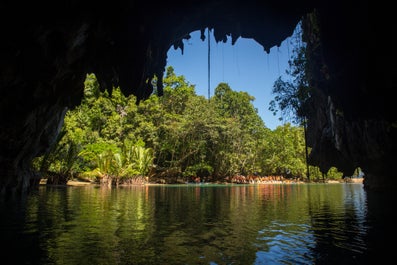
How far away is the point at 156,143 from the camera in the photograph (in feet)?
181

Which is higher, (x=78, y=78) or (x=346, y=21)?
(x=346, y=21)

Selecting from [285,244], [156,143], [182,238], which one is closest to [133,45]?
[182,238]

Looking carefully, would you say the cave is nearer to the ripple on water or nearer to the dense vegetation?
the ripple on water

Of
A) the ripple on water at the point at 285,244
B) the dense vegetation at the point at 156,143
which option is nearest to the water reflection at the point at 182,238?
the ripple on water at the point at 285,244

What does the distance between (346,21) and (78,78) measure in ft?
38.7

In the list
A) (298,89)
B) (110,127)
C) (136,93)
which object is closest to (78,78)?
(136,93)

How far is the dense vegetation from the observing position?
4322 centimetres

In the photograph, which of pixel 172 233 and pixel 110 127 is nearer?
pixel 172 233

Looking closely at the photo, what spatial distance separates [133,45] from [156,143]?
43367mm

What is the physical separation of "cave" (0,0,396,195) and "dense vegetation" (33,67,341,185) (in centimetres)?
2195

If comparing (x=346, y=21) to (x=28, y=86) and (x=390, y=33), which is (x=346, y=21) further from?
(x=28, y=86)

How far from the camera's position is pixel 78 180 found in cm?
4722

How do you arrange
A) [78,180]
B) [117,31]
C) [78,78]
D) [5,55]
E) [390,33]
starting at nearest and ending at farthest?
1. [5,55]
2. [390,33]
3. [117,31]
4. [78,78]
5. [78,180]

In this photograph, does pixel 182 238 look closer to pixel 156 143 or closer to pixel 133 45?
pixel 133 45
